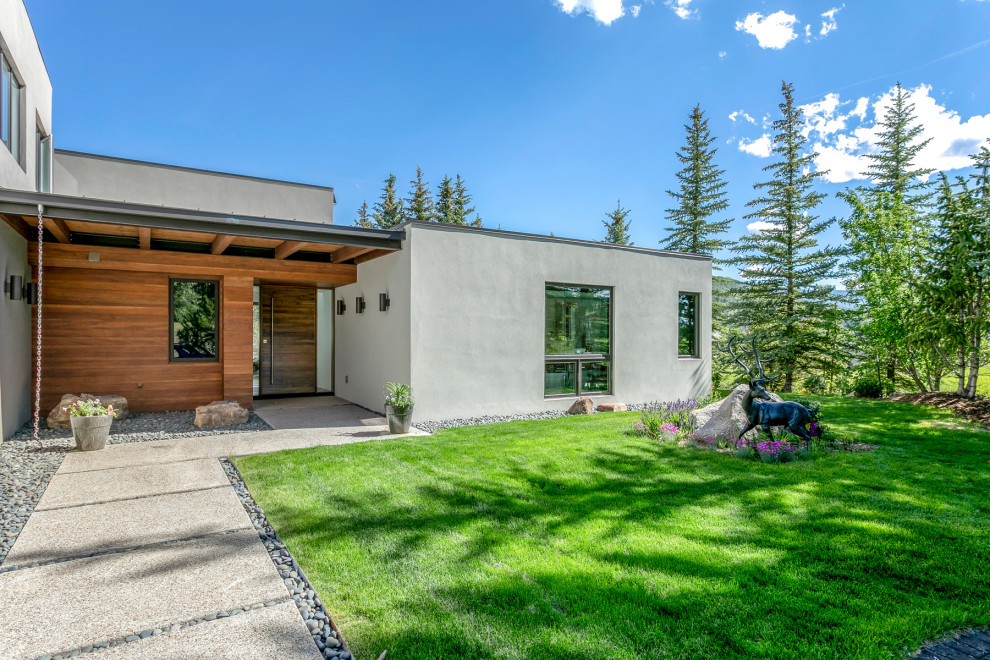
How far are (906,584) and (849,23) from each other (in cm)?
1326

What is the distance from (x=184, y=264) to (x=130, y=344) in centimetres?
168

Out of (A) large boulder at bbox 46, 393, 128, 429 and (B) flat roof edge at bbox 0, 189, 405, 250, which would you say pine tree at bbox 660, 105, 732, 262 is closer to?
(B) flat roof edge at bbox 0, 189, 405, 250

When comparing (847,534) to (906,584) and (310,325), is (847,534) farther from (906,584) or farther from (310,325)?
(310,325)

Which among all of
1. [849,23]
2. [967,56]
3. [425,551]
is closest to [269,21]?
[425,551]

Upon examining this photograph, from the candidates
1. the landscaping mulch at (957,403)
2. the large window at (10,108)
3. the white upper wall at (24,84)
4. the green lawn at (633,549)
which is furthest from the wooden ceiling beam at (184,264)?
the landscaping mulch at (957,403)

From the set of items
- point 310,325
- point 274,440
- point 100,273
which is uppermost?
point 100,273

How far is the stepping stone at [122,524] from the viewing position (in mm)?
3170

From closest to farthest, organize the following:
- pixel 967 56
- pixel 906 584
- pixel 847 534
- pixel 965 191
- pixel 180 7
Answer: pixel 906 584 < pixel 847 534 < pixel 965 191 < pixel 180 7 < pixel 967 56

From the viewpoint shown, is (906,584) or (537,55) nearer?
(906,584)

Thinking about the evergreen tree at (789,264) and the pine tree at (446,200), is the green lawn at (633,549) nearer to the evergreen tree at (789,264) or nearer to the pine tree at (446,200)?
the evergreen tree at (789,264)

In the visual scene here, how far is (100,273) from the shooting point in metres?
8.08

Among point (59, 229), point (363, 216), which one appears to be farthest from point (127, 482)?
point (363, 216)

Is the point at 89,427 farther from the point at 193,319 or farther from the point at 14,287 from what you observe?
the point at 193,319

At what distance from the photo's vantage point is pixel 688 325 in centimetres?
1111
